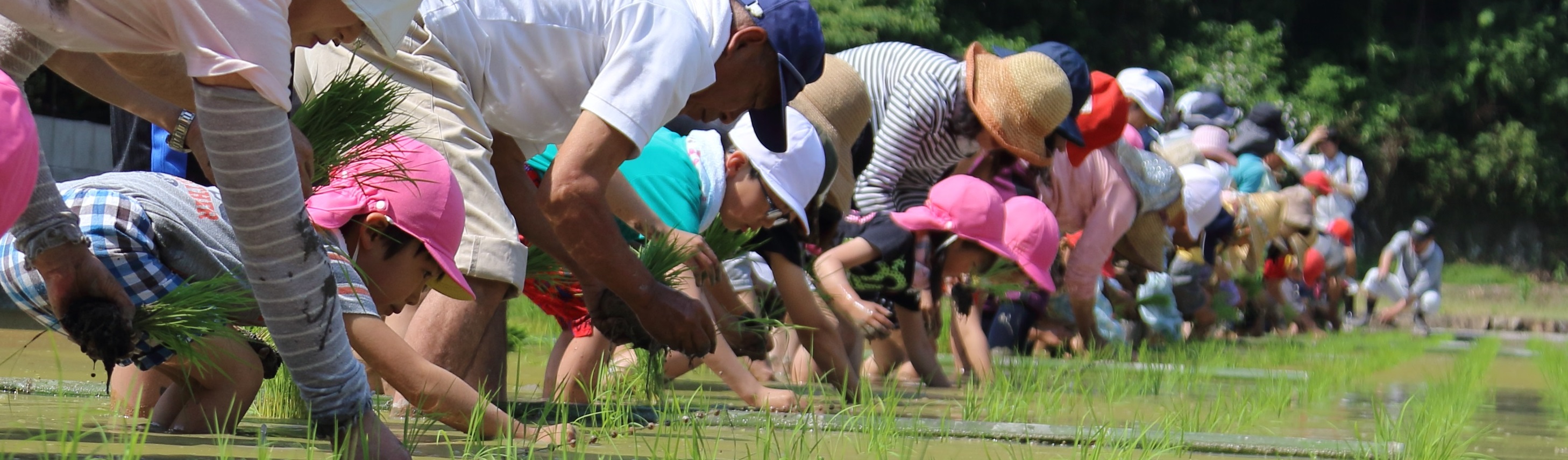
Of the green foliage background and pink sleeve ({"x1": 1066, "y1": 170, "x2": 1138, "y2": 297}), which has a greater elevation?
pink sleeve ({"x1": 1066, "y1": 170, "x2": 1138, "y2": 297})

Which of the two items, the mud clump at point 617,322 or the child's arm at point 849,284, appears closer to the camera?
the mud clump at point 617,322

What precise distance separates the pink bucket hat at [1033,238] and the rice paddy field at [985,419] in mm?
372

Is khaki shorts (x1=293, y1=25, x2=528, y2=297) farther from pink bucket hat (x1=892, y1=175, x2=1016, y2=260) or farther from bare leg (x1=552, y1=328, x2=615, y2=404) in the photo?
pink bucket hat (x1=892, y1=175, x2=1016, y2=260)

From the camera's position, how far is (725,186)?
13.3 ft

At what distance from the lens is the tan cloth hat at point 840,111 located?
4691mm

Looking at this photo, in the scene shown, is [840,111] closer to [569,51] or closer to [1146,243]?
[569,51]

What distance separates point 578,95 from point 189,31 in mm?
1415

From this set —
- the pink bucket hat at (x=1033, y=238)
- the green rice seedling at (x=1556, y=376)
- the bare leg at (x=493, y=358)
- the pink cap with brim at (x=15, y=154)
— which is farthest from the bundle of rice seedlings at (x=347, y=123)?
the pink bucket hat at (x=1033, y=238)

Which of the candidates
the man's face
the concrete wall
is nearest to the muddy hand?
the man's face

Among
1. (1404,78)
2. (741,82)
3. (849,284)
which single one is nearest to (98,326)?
(741,82)

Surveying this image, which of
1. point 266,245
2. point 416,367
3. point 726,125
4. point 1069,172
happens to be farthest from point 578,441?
point 1069,172

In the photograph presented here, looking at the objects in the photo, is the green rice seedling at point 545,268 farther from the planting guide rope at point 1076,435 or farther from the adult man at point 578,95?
the planting guide rope at point 1076,435

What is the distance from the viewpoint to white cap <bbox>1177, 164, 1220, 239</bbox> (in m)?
8.24

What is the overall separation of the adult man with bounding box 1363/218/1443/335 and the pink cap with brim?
15221 millimetres
